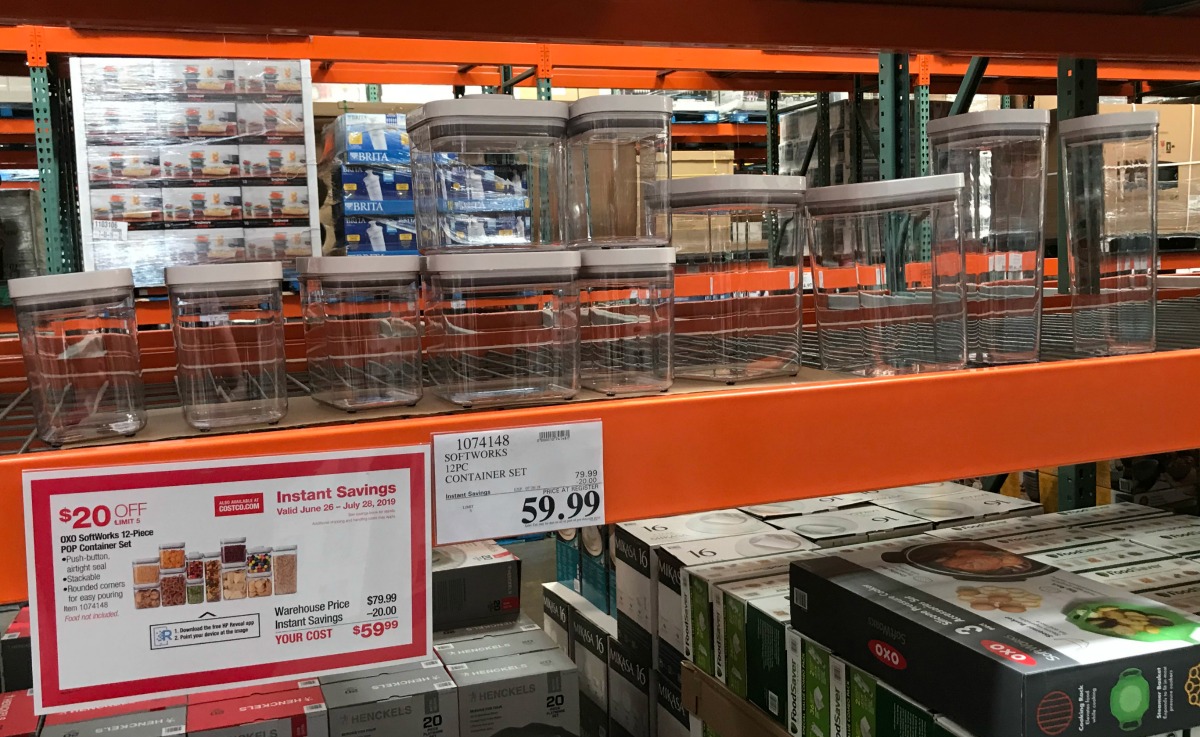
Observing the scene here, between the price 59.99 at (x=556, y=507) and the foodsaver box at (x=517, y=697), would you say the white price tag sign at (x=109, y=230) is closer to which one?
the foodsaver box at (x=517, y=697)

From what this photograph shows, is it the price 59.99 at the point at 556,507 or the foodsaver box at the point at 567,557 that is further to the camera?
the foodsaver box at the point at 567,557

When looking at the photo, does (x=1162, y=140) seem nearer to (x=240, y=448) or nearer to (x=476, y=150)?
(x=476, y=150)

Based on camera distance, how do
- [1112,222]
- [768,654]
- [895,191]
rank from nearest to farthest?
[895,191], [1112,222], [768,654]

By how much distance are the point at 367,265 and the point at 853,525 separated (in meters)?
1.09

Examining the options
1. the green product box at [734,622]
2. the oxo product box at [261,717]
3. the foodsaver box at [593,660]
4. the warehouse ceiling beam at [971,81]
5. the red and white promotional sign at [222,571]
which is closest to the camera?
the red and white promotional sign at [222,571]

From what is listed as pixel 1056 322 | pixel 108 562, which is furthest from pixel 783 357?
pixel 108 562

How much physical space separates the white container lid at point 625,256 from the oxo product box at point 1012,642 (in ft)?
1.49

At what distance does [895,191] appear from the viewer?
0.99 meters

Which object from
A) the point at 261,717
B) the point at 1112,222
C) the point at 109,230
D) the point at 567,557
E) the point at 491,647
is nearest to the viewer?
the point at 1112,222

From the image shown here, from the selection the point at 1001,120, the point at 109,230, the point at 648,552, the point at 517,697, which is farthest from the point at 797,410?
the point at 109,230

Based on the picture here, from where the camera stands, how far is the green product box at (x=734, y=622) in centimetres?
144

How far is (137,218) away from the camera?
3.13m

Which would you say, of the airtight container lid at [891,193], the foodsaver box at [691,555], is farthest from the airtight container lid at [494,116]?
the foodsaver box at [691,555]

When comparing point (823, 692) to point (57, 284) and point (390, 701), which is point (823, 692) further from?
point (57, 284)
